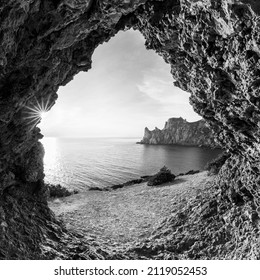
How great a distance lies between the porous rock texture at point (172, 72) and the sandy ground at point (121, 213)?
133 inches

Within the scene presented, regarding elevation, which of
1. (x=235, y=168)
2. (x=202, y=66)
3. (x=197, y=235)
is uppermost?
(x=202, y=66)

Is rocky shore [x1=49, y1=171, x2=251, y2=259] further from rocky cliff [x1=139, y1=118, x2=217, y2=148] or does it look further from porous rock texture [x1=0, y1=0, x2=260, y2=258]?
rocky cliff [x1=139, y1=118, x2=217, y2=148]

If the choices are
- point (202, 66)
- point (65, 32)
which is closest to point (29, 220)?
point (65, 32)

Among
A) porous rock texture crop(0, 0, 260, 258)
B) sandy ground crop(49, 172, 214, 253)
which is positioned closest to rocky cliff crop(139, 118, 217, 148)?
sandy ground crop(49, 172, 214, 253)

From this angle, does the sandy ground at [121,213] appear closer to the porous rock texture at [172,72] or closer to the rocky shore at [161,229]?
the rocky shore at [161,229]

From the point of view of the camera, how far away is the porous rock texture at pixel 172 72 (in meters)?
6.53

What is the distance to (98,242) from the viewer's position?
13.5 meters

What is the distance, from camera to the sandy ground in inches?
614

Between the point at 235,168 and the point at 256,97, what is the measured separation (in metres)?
7.50

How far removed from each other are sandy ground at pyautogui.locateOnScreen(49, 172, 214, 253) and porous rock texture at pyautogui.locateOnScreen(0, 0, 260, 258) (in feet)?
11.1

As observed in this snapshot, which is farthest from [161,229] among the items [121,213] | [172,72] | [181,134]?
[181,134]

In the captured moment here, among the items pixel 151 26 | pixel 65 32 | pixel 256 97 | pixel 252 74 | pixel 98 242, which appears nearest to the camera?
pixel 252 74

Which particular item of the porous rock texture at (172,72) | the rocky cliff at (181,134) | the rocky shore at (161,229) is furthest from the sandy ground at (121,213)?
the rocky cliff at (181,134)

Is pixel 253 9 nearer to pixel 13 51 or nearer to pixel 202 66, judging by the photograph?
pixel 202 66
